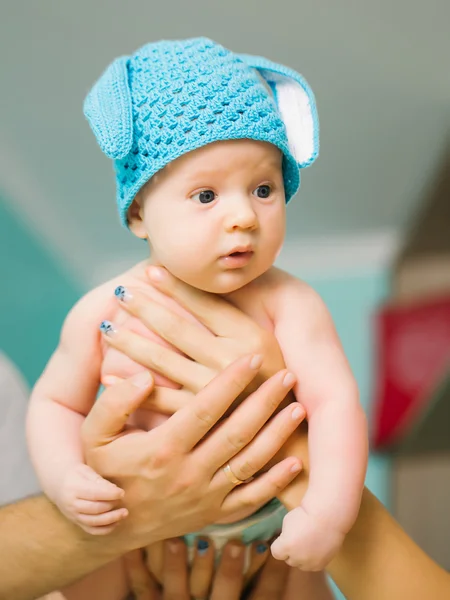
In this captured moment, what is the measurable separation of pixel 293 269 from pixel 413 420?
0.67 meters

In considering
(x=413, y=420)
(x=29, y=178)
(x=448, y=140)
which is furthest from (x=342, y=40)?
(x=413, y=420)

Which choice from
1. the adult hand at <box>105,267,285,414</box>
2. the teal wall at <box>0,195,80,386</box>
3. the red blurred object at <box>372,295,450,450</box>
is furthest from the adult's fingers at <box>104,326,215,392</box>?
the red blurred object at <box>372,295,450,450</box>

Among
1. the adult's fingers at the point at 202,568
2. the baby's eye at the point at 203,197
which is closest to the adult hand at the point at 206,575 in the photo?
the adult's fingers at the point at 202,568

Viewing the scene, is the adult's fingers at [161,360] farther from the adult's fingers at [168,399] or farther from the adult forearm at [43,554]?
the adult forearm at [43,554]

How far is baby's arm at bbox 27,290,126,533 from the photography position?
77 centimetres

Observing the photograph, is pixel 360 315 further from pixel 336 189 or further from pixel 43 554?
pixel 43 554

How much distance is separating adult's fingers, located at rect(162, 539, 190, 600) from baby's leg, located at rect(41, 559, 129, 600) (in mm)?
62

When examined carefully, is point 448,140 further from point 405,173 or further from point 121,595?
point 121,595

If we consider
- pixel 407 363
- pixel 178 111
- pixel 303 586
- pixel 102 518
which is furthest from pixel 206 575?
pixel 407 363

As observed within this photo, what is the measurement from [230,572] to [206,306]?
0.34 meters

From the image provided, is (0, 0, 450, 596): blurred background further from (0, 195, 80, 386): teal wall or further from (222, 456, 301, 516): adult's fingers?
(222, 456, 301, 516): adult's fingers

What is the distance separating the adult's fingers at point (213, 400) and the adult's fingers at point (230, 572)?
0.19 metres

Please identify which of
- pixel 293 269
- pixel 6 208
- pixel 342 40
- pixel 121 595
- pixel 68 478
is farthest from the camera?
pixel 293 269

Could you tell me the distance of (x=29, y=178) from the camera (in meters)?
1.95
